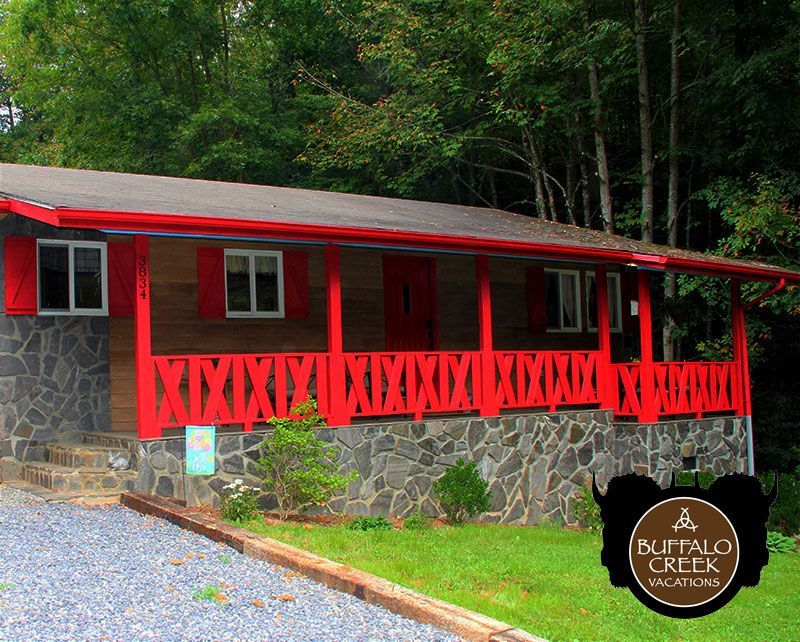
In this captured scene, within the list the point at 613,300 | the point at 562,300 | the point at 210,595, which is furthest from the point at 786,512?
the point at 210,595

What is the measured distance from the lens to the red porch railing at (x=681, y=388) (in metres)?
13.1

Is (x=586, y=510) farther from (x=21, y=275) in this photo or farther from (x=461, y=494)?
(x=21, y=275)

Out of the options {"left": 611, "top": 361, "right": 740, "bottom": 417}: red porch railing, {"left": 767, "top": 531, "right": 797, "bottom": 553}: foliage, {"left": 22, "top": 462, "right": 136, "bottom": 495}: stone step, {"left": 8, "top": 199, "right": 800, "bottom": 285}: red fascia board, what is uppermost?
{"left": 8, "top": 199, "right": 800, "bottom": 285}: red fascia board

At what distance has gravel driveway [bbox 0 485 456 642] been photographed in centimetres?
509

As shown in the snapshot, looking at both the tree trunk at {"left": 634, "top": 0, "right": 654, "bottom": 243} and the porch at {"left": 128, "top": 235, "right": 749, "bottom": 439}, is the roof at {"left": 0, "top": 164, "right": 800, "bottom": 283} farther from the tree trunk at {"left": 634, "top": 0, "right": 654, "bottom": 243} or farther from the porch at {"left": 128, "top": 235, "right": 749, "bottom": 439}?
the tree trunk at {"left": 634, "top": 0, "right": 654, "bottom": 243}

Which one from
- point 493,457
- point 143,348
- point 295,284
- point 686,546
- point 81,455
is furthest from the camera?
point 295,284

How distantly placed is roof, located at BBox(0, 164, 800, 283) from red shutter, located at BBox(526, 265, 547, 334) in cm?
90

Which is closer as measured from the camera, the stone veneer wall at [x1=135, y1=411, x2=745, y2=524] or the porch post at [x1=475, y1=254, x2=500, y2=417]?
the stone veneer wall at [x1=135, y1=411, x2=745, y2=524]

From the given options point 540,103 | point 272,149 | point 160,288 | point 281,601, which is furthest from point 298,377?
point 272,149

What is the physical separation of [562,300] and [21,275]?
367 inches

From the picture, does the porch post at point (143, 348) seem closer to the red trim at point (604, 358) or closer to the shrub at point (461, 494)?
the shrub at point (461, 494)

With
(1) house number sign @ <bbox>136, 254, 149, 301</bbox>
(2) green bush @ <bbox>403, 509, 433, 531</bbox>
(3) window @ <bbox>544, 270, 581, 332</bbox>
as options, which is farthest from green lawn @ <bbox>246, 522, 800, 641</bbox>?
(3) window @ <bbox>544, 270, 581, 332</bbox>

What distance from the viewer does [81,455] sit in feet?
31.3

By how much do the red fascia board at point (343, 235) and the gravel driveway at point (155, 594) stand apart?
2710mm
